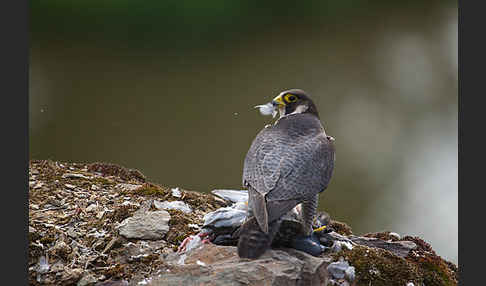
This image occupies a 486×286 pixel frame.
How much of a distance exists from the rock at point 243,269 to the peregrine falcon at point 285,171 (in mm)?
85

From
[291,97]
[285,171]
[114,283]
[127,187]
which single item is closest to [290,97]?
[291,97]

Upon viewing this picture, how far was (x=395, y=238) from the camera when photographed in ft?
11.5

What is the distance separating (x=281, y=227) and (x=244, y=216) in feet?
0.86

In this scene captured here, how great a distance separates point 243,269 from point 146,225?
902mm

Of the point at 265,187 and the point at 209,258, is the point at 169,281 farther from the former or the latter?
the point at 265,187

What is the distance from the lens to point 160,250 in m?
2.82

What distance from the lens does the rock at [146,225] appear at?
9.65ft

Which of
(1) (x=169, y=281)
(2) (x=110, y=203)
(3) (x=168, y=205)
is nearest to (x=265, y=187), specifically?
(1) (x=169, y=281)

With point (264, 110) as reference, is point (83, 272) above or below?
below

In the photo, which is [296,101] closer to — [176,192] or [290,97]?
[290,97]

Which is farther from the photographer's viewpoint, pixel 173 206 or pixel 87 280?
pixel 173 206

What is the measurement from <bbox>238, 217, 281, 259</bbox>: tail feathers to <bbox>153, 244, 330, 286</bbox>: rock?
43 millimetres

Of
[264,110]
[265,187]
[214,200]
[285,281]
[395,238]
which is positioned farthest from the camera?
[214,200]

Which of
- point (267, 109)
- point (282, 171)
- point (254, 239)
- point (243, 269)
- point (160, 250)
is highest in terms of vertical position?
point (267, 109)
